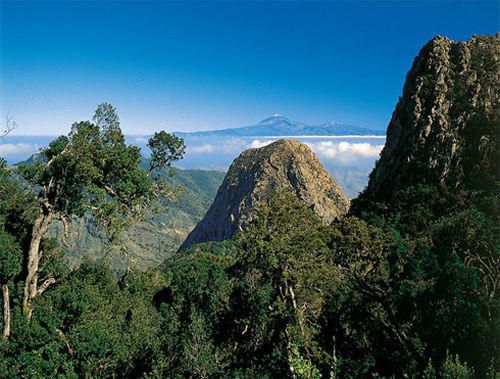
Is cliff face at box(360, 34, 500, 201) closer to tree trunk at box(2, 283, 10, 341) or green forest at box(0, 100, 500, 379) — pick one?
green forest at box(0, 100, 500, 379)

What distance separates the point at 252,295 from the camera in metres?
34.0

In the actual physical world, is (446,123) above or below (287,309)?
above

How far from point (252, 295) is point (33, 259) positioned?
17.6m

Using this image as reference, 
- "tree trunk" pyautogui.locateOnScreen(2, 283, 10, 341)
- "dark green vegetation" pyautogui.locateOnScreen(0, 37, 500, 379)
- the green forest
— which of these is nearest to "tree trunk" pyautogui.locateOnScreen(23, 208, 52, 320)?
the green forest

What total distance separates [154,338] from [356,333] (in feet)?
58.4

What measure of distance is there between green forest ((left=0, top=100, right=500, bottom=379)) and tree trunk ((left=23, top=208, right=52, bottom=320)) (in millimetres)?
97

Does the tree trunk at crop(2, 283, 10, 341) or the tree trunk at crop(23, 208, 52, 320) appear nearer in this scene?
the tree trunk at crop(2, 283, 10, 341)

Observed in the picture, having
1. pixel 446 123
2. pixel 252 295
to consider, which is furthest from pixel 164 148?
pixel 446 123

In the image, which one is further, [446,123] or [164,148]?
[446,123]

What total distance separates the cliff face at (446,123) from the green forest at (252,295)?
1796 inches

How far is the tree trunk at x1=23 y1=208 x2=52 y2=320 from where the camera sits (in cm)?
2931

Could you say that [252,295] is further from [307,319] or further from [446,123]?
[446,123]

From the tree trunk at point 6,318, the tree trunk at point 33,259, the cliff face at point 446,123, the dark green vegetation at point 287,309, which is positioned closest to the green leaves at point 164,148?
the dark green vegetation at point 287,309

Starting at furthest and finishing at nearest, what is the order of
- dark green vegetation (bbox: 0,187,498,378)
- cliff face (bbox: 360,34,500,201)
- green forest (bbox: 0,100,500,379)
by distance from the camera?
cliff face (bbox: 360,34,500,201)
green forest (bbox: 0,100,500,379)
dark green vegetation (bbox: 0,187,498,378)
